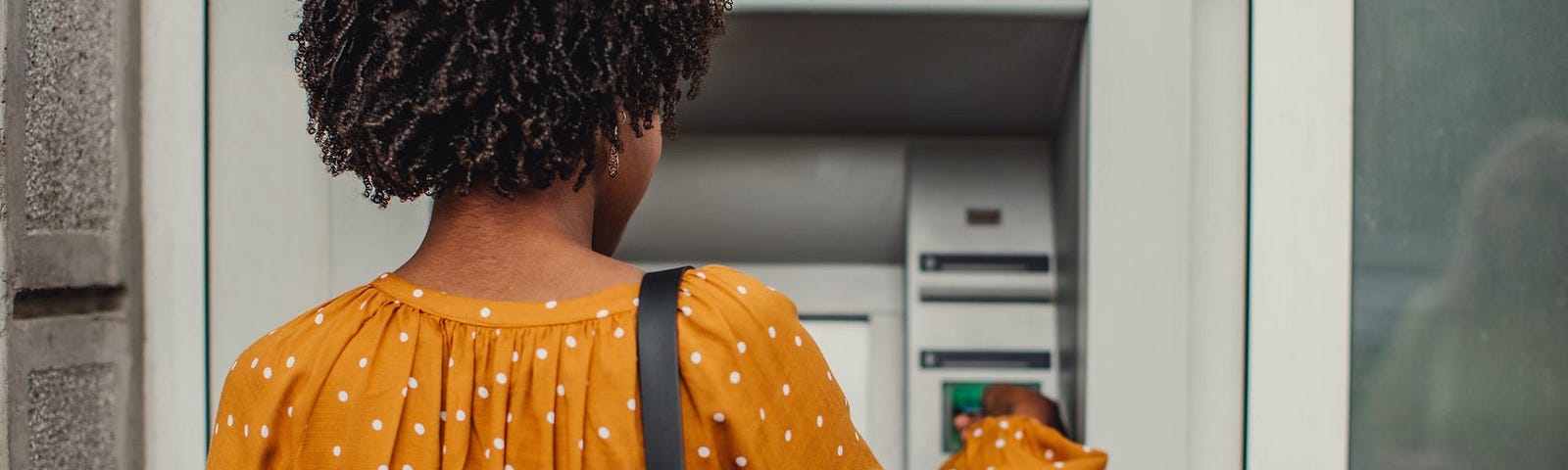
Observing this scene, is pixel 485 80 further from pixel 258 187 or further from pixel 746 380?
pixel 258 187

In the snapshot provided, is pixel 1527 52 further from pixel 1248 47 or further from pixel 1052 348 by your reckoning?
pixel 1052 348

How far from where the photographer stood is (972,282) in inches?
68.0

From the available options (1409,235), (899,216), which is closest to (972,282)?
(899,216)

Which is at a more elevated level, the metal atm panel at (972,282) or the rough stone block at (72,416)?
the metal atm panel at (972,282)

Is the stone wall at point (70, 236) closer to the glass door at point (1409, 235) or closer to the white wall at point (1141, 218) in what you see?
the white wall at point (1141, 218)

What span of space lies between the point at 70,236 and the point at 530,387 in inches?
36.2

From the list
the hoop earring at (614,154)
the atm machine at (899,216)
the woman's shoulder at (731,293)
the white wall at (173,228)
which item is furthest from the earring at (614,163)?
the white wall at (173,228)

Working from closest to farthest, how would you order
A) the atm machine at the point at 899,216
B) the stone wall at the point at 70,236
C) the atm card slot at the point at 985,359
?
1. the stone wall at the point at 70,236
2. the atm machine at the point at 899,216
3. the atm card slot at the point at 985,359

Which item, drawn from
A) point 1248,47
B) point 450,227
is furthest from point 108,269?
point 1248,47

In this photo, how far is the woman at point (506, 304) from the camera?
776mm

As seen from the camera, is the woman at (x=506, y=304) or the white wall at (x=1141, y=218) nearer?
the woman at (x=506, y=304)

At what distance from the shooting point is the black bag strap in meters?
→ 0.76

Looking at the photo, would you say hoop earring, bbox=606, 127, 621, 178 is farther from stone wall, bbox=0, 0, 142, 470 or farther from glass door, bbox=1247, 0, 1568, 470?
glass door, bbox=1247, 0, 1568, 470

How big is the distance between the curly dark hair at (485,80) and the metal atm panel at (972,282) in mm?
967
